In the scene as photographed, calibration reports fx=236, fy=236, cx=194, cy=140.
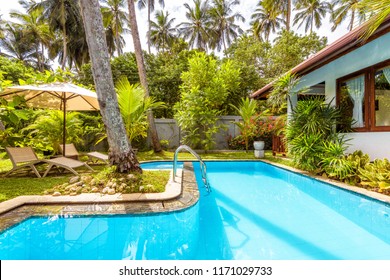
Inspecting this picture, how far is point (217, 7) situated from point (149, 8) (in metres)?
8.71

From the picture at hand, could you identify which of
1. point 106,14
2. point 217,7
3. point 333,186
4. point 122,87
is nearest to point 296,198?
point 333,186

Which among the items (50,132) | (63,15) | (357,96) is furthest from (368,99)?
(63,15)

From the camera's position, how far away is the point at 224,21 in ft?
96.8

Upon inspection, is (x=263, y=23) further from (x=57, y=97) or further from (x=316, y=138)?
(x=57, y=97)

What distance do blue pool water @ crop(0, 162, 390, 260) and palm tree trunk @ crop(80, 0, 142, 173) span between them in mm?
1866

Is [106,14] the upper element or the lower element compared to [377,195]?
upper

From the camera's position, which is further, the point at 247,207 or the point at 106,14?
the point at 106,14

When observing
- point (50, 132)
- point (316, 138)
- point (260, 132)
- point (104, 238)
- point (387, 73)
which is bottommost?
point (104, 238)

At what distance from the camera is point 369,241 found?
10.4 ft

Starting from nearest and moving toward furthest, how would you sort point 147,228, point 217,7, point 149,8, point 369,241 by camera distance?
point 369,241, point 147,228, point 149,8, point 217,7

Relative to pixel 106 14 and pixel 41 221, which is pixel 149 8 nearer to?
pixel 106 14

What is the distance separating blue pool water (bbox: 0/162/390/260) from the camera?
2869 mm

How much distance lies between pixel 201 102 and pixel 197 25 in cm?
2026

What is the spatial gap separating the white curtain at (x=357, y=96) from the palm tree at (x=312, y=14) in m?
24.9
